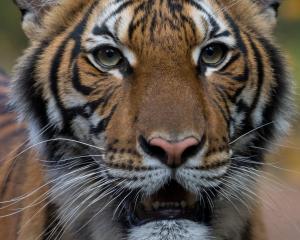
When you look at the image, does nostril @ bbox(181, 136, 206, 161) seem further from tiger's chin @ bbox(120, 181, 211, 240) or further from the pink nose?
tiger's chin @ bbox(120, 181, 211, 240)

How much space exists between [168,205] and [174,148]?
0.91ft

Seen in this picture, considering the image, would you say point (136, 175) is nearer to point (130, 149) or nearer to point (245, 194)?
point (130, 149)

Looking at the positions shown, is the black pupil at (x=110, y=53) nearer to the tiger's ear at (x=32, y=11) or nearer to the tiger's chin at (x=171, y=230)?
the tiger's ear at (x=32, y=11)

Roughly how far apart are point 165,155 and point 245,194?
58 centimetres

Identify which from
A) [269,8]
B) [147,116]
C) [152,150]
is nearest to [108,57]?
[147,116]

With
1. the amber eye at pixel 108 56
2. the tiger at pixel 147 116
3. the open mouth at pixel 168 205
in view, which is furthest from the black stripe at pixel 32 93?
the open mouth at pixel 168 205

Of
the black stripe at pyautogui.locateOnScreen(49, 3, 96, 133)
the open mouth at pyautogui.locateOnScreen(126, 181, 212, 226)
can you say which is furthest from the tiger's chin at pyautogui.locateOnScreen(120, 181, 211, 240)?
the black stripe at pyautogui.locateOnScreen(49, 3, 96, 133)

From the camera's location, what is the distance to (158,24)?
2.94 m

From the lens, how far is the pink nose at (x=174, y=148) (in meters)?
2.62

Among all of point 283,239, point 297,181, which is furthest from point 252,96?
point 297,181

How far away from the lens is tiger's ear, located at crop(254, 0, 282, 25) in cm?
337

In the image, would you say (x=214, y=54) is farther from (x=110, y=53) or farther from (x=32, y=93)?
(x=32, y=93)

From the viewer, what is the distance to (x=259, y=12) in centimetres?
332

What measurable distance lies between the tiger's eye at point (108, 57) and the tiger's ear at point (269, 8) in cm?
65
